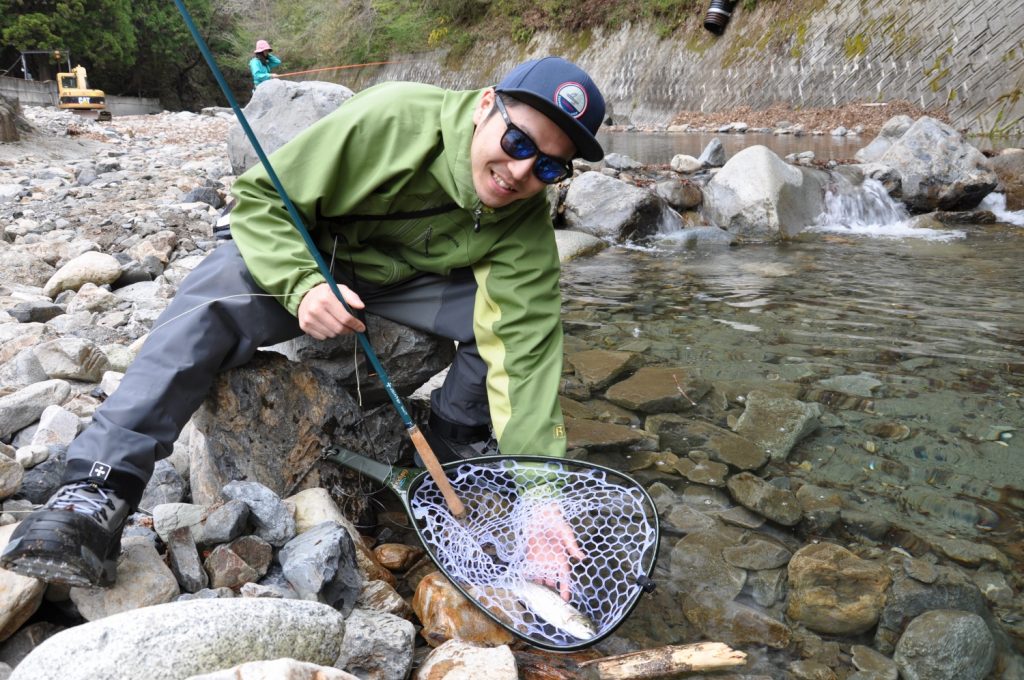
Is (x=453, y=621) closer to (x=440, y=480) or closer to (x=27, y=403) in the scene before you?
(x=440, y=480)

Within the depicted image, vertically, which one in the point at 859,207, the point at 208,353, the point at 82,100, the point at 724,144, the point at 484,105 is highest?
the point at 484,105

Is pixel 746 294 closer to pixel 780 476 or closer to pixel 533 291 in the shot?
pixel 780 476

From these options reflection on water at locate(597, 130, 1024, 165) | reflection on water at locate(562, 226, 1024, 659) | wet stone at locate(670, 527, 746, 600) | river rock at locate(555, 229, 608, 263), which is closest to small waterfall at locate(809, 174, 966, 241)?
reflection on water at locate(562, 226, 1024, 659)

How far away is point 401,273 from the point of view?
2.57 metres

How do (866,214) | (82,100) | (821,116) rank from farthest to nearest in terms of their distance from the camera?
(82,100) < (821,116) < (866,214)

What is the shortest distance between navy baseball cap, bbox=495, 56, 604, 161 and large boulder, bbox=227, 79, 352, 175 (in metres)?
3.87

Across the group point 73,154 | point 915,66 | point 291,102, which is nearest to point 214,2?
point 73,154

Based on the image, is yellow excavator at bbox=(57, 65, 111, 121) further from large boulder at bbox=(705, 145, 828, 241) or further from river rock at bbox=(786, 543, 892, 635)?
river rock at bbox=(786, 543, 892, 635)

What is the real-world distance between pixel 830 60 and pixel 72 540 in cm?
1725

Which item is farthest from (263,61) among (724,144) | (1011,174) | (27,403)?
(1011,174)

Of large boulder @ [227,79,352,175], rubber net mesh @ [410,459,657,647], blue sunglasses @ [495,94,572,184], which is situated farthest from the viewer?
large boulder @ [227,79,352,175]

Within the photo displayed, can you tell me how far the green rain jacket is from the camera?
2.25 m

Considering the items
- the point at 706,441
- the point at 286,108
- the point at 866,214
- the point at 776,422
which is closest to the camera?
the point at 706,441

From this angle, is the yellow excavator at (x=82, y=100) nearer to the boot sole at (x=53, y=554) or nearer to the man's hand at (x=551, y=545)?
the boot sole at (x=53, y=554)
